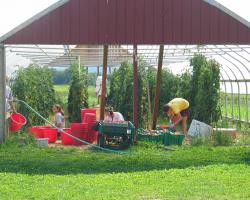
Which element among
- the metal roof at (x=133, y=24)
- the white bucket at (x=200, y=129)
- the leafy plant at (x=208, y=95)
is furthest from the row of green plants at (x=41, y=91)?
the metal roof at (x=133, y=24)

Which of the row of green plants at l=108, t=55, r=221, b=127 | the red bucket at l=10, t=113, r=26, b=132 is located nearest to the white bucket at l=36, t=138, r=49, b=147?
the red bucket at l=10, t=113, r=26, b=132

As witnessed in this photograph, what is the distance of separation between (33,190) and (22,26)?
16.8ft

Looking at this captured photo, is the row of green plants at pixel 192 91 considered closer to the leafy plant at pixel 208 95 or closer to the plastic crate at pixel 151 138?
the leafy plant at pixel 208 95

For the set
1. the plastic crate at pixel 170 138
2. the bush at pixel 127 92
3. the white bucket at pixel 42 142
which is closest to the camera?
the white bucket at pixel 42 142

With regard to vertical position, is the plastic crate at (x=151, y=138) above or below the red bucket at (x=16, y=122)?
below

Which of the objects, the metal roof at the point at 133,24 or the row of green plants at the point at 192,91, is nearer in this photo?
the metal roof at the point at 133,24

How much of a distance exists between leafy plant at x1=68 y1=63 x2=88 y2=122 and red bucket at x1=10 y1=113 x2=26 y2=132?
13.1 feet

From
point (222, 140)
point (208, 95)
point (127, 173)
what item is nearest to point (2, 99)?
point (127, 173)

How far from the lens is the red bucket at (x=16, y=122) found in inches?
650

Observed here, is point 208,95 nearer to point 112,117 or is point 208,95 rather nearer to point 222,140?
point 222,140

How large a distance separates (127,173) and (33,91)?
31.8 feet

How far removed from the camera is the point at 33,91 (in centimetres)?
1988

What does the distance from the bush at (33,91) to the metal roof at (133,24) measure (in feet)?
19.8

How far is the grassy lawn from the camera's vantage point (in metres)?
9.02
